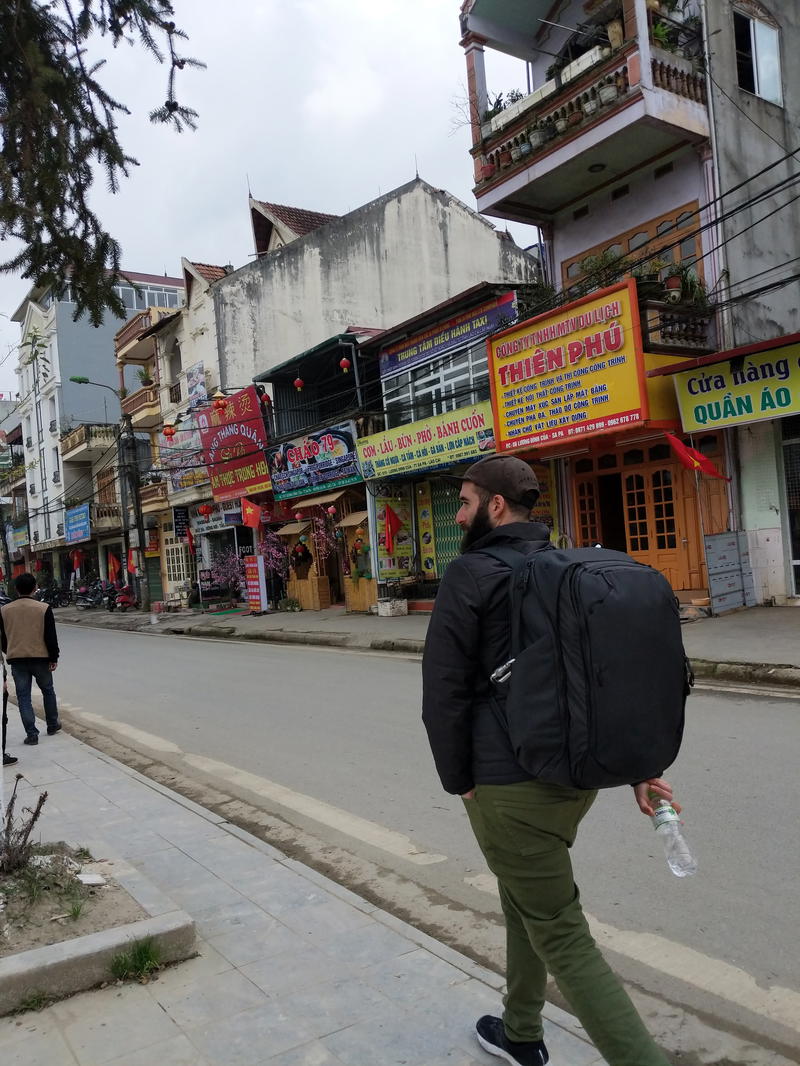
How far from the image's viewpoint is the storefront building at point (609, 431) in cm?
1291

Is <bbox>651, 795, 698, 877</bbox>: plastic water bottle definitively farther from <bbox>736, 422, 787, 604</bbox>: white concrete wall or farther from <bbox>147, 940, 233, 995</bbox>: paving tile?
<bbox>736, 422, 787, 604</bbox>: white concrete wall

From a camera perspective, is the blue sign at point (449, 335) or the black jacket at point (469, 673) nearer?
the black jacket at point (469, 673)

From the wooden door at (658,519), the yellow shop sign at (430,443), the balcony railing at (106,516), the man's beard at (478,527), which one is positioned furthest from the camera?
the balcony railing at (106,516)

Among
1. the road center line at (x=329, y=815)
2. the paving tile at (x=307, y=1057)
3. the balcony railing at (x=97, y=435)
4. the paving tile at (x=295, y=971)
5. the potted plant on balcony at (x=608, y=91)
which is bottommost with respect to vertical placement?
the road center line at (x=329, y=815)

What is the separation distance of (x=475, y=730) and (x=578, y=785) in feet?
1.18

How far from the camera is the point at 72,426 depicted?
1710 inches

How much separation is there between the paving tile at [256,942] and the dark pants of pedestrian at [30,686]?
5.44 meters

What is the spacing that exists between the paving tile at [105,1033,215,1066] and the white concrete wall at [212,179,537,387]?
25411mm

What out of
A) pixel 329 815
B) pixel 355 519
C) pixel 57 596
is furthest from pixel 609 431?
pixel 57 596

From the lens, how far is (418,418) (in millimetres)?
19422

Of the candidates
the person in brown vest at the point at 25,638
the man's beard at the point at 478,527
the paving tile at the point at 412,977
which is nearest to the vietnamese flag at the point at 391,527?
the person in brown vest at the point at 25,638

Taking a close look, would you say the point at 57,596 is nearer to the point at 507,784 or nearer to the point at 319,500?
the point at 319,500

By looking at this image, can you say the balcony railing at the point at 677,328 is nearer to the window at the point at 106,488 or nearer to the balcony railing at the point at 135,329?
the balcony railing at the point at 135,329

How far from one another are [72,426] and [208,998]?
145ft
